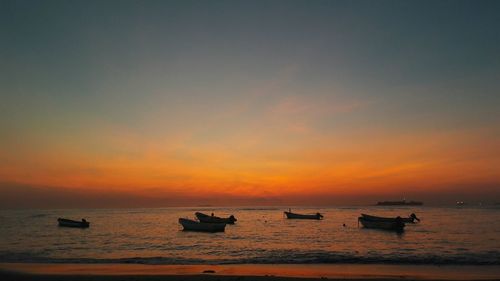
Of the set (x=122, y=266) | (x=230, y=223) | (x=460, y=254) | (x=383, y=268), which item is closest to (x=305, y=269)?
(x=383, y=268)

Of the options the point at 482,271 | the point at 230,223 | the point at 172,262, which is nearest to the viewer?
the point at 482,271

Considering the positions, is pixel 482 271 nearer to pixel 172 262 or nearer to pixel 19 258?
pixel 172 262

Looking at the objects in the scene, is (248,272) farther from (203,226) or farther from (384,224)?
(384,224)

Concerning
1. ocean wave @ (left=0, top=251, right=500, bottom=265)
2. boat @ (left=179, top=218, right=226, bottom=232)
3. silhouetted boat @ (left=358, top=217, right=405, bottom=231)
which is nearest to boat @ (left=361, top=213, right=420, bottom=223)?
silhouetted boat @ (left=358, top=217, right=405, bottom=231)

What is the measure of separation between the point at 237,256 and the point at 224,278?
13.1m

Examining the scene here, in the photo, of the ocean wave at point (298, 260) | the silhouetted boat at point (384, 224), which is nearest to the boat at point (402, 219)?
the silhouetted boat at point (384, 224)

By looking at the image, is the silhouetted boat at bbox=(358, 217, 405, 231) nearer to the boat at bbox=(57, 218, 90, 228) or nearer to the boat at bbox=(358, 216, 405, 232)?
the boat at bbox=(358, 216, 405, 232)

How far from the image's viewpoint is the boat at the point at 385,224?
56719 millimetres

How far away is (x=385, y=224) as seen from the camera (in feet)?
193

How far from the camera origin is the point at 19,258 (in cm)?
2819

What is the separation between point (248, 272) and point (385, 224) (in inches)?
1759

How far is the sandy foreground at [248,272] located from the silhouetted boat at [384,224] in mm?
35606

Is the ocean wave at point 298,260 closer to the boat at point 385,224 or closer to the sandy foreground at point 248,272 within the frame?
the sandy foreground at point 248,272

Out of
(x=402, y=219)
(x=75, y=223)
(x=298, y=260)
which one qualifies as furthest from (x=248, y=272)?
(x=75, y=223)
